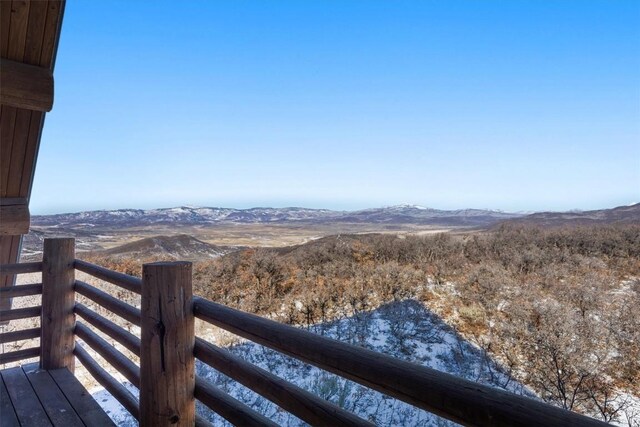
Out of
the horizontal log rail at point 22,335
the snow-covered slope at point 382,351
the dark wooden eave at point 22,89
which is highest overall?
the dark wooden eave at point 22,89

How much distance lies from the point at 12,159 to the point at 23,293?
1.47 metres

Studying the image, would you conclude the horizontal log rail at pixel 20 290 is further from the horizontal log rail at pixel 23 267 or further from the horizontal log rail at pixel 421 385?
the horizontal log rail at pixel 421 385

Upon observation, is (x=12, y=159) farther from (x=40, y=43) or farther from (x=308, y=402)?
(x=308, y=402)

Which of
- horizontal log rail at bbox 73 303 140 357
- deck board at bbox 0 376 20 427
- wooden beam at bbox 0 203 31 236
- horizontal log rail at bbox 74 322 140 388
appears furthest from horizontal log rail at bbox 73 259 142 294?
wooden beam at bbox 0 203 31 236

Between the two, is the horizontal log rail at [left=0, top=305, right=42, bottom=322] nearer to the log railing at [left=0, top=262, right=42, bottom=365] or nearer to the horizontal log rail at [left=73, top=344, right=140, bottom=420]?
the log railing at [left=0, top=262, right=42, bottom=365]

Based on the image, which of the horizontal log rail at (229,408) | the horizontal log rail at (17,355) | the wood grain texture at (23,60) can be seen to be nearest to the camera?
the horizontal log rail at (229,408)

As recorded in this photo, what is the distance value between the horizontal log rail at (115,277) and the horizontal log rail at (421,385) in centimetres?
125

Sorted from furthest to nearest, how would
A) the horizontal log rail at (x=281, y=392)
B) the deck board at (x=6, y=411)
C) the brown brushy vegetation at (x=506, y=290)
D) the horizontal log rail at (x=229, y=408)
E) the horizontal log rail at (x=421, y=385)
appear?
the brown brushy vegetation at (x=506, y=290) < the deck board at (x=6, y=411) < the horizontal log rail at (x=229, y=408) < the horizontal log rail at (x=281, y=392) < the horizontal log rail at (x=421, y=385)

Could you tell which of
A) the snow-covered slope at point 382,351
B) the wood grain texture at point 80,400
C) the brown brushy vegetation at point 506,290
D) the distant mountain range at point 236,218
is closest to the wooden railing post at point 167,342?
the wood grain texture at point 80,400

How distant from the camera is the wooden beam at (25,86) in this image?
11.5 ft

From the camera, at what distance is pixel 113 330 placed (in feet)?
10.8

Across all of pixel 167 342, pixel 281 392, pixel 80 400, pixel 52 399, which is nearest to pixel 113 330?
pixel 80 400

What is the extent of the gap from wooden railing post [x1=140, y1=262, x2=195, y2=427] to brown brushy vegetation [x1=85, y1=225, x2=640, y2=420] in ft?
17.7

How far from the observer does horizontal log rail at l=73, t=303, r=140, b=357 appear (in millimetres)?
2836
